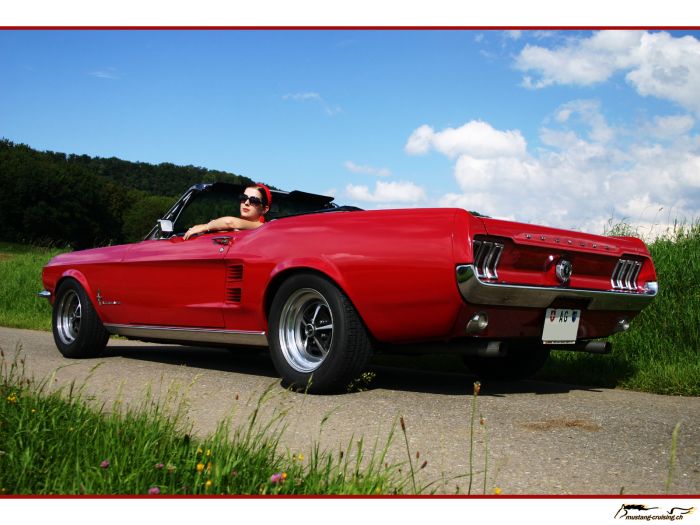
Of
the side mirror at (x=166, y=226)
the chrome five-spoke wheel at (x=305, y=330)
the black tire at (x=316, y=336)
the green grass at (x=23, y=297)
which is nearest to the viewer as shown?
the black tire at (x=316, y=336)

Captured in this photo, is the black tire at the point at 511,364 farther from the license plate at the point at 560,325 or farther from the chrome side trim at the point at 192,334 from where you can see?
the chrome side trim at the point at 192,334

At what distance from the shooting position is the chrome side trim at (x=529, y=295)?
156 inches

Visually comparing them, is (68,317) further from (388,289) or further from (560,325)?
(560,325)

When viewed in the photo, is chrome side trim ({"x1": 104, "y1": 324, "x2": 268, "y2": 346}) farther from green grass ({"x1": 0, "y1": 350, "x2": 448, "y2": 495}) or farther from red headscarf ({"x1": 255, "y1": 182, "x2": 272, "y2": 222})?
green grass ({"x1": 0, "y1": 350, "x2": 448, "y2": 495})

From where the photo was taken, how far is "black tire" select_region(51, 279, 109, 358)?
22.2ft

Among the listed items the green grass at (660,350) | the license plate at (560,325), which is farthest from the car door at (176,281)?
the green grass at (660,350)

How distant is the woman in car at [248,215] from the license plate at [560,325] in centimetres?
231

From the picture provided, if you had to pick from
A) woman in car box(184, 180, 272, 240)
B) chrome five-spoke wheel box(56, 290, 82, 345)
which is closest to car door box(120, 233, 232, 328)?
woman in car box(184, 180, 272, 240)

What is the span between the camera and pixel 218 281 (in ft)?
17.6

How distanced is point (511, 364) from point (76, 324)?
4.04m

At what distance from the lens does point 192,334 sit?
18.5ft

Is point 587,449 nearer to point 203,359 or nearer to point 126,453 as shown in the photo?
point 126,453

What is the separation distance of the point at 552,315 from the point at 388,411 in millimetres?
1193

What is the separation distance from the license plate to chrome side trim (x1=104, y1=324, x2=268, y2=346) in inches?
73.1
